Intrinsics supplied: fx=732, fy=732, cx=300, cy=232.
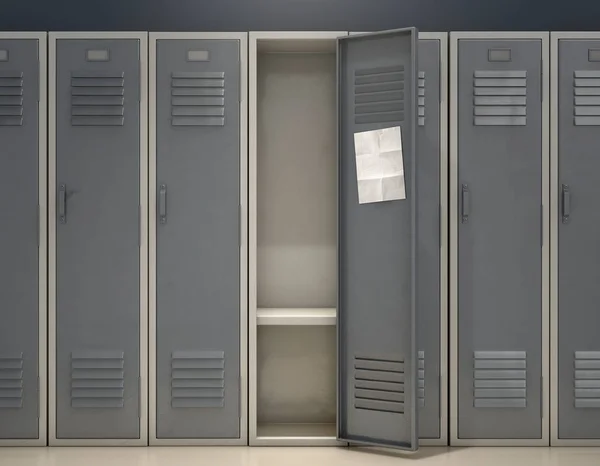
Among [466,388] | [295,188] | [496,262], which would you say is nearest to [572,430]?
[466,388]

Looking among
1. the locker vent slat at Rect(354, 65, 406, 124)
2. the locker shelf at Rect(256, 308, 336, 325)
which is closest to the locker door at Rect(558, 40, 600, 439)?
the locker vent slat at Rect(354, 65, 406, 124)

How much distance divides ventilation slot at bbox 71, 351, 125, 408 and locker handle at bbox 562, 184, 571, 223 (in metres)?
2.24

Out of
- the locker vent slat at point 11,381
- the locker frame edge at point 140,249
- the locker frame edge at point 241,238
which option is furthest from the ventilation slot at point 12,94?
the locker vent slat at point 11,381

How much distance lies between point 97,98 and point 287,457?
1.94 meters

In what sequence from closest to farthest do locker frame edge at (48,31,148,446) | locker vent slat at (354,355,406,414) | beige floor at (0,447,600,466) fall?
beige floor at (0,447,600,466) → locker vent slat at (354,355,406,414) → locker frame edge at (48,31,148,446)

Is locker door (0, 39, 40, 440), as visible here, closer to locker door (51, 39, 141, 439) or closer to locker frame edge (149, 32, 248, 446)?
locker door (51, 39, 141, 439)

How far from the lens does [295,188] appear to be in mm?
3979

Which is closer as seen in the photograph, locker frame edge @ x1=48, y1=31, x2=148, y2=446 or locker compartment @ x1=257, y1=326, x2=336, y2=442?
locker frame edge @ x1=48, y1=31, x2=148, y2=446

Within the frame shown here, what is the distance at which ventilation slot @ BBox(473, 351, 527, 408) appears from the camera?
11.6 feet

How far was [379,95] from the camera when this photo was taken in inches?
136

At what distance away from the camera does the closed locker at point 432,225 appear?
3.53 m

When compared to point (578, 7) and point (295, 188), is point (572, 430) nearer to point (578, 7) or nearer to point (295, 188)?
point (295, 188)

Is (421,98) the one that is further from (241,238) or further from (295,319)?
(295,319)

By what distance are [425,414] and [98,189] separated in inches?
75.7
